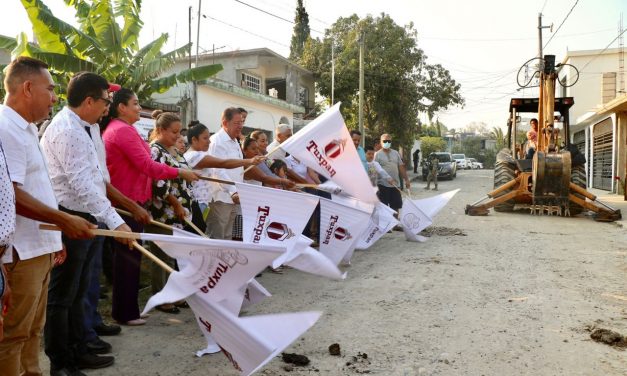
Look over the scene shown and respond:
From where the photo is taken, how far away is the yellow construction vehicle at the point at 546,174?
9820 mm

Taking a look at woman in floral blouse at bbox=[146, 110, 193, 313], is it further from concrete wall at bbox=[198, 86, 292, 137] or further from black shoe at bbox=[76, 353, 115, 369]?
concrete wall at bbox=[198, 86, 292, 137]

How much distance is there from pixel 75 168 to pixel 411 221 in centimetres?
590

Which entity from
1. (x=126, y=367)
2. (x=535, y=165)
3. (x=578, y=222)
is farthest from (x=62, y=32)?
(x=578, y=222)

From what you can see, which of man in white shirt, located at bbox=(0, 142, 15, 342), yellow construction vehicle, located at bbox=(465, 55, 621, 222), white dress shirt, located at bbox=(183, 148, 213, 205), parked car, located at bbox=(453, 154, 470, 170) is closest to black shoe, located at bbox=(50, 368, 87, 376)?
man in white shirt, located at bbox=(0, 142, 15, 342)

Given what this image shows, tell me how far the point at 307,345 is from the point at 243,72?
20844mm

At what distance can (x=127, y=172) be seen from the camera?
3979 millimetres

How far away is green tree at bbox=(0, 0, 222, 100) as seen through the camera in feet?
31.5

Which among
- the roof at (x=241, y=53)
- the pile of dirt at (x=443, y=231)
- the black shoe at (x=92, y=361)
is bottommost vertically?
the black shoe at (x=92, y=361)

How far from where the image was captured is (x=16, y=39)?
9.93 m

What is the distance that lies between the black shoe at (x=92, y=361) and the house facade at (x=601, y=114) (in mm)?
16522

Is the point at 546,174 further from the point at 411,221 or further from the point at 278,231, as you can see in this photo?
the point at 278,231

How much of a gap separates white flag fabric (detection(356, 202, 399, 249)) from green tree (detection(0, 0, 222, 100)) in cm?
562

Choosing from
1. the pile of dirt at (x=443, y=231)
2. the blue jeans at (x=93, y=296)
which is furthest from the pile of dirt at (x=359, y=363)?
the pile of dirt at (x=443, y=231)

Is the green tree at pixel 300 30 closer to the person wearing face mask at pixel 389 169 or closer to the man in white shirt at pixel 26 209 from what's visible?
the person wearing face mask at pixel 389 169
